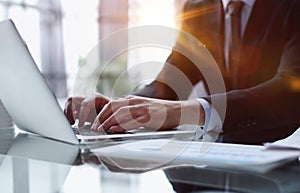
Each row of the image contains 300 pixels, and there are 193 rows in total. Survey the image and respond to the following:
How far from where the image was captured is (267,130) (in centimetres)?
82

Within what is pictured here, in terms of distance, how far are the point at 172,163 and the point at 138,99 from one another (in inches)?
13.8

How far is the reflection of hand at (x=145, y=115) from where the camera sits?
75 cm

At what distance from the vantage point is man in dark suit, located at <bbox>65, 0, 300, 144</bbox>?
31.5 inches

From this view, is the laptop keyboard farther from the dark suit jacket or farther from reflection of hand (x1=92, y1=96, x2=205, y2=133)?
the dark suit jacket

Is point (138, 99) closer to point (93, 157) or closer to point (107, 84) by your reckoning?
point (93, 157)

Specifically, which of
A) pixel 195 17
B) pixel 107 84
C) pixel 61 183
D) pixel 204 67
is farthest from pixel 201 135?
pixel 107 84

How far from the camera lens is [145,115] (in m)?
0.78

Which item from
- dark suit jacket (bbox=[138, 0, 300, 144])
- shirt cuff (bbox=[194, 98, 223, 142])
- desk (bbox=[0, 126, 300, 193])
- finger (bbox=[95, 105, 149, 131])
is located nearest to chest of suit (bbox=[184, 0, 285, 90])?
dark suit jacket (bbox=[138, 0, 300, 144])

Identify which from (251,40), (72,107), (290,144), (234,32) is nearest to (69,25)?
(234,32)

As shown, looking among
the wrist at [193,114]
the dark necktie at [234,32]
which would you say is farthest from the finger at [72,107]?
the dark necktie at [234,32]

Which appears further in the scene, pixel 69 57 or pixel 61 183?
pixel 69 57

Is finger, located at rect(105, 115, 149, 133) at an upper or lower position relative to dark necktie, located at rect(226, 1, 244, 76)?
lower

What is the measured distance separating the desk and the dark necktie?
2.90 ft

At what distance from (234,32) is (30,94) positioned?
0.93m
